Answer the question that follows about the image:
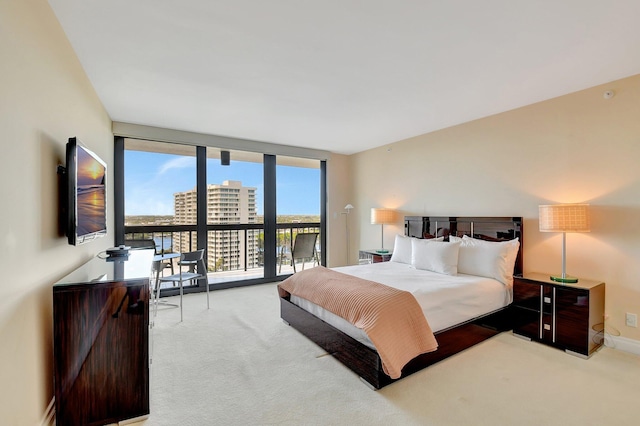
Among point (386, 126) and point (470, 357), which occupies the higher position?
point (386, 126)

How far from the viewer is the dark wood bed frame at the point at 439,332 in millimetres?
2266

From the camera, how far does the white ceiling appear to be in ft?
6.12

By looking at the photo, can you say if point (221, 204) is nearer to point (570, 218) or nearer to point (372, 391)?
point (372, 391)

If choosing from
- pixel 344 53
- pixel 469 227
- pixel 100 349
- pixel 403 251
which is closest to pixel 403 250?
pixel 403 251

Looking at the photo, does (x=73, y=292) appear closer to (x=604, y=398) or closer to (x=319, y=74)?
(x=319, y=74)

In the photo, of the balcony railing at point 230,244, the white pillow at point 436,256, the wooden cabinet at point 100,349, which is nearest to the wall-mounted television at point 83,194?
the wooden cabinet at point 100,349

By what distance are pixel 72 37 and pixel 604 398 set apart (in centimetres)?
441

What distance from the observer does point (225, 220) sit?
16.9 ft

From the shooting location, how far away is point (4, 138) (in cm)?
134

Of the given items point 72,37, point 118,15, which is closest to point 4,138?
point 118,15

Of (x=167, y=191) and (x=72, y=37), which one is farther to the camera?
(x=167, y=191)

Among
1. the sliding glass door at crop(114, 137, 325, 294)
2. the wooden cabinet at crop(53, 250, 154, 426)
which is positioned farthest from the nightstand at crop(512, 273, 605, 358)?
the wooden cabinet at crop(53, 250, 154, 426)

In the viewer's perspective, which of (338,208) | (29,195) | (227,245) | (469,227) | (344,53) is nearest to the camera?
(29,195)

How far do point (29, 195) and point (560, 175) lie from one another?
4338 mm
